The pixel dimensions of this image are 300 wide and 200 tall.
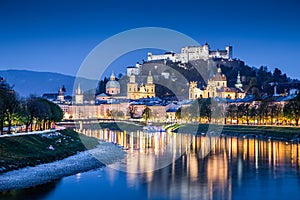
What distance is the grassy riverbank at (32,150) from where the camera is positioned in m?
30.9

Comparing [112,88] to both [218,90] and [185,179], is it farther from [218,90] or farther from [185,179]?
[185,179]

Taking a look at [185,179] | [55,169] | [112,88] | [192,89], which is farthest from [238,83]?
[55,169]

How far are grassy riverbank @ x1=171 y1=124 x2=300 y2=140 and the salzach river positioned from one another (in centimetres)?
2083

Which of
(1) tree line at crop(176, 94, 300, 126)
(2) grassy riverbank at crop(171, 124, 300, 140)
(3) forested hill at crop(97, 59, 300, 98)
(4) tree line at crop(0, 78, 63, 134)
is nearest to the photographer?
(4) tree line at crop(0, 78, 63, 134)

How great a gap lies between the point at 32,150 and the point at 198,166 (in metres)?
11.2

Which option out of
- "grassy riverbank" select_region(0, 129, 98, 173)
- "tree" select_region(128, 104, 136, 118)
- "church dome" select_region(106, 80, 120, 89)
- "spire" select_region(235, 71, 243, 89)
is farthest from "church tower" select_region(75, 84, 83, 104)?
"grassy riverbank" select_region(0, 129, 98, 173)

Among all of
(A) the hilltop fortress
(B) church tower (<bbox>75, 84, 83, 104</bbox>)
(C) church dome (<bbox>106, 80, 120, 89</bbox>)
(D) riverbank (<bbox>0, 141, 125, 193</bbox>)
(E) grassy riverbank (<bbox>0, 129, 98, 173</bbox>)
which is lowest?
(D) riverbank (<bbox>0, 141, 125, 193</bbox>)

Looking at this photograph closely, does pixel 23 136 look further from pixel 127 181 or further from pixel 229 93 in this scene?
pixel 229 93

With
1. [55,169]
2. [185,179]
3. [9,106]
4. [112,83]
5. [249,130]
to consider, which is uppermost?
[112,83]

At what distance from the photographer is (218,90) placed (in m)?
148

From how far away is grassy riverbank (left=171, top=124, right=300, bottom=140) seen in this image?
212 ft

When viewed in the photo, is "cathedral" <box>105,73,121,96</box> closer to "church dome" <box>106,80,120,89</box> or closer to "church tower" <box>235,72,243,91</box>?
"church dome" <box>106,80,120,89</box>

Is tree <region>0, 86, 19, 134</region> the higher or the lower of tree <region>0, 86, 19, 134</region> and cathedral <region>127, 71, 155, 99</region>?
the lower

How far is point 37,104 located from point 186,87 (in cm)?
11708
